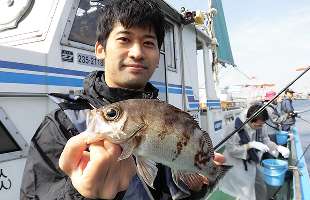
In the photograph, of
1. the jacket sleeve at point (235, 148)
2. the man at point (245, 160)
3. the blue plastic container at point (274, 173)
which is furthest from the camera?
the blue plastic container at point (274, 173)

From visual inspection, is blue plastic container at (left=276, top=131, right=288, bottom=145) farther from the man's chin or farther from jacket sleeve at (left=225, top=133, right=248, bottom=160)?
Result: the man's chin

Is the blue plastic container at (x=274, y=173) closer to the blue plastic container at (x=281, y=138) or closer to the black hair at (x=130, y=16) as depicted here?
the blue plastic container at (x=281, y=138)

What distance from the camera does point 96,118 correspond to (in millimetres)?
1465

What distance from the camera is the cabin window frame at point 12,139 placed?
2760 mm

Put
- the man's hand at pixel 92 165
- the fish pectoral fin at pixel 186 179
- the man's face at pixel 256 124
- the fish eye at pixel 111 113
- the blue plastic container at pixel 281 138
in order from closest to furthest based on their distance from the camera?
the man's hand at pixel 92 165
the fish eye at pixel 111 113
the fish pectoral fin at pixel 186 179
the man's face at pixel 256 124
the blue plastic container at pixel 281 138

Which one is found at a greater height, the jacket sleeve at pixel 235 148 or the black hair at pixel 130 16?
the black hair at pixel 130 16

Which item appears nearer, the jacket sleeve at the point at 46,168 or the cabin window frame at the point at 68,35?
the jacket sleeve at the point at 46,168

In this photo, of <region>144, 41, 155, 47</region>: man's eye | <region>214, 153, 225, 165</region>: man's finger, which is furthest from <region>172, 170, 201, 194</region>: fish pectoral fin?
<region>144, 41, 155, 47</region>: man's eye

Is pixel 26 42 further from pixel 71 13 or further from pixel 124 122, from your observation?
pixel 124 122

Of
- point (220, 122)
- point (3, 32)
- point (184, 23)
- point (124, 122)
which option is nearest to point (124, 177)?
point (124, 122)

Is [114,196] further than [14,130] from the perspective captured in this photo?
No

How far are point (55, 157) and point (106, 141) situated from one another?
40cm

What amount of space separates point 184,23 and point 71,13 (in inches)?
118

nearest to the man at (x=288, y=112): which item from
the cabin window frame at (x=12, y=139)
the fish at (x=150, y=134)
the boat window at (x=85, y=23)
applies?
the boat window at (x=85, y=23)
